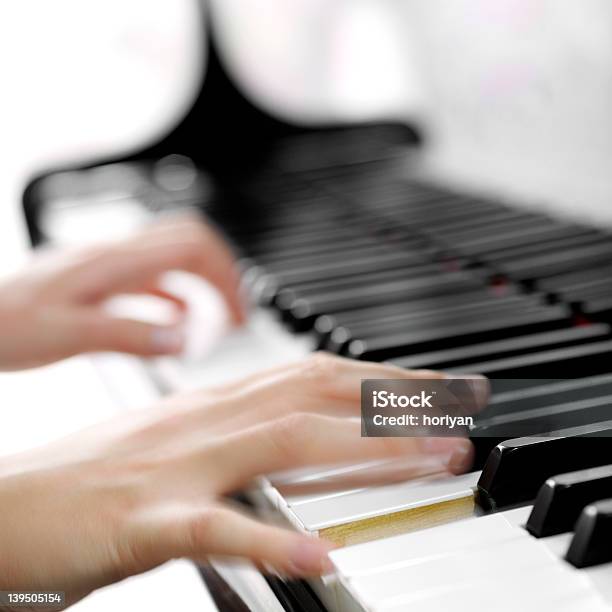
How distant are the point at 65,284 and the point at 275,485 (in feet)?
2.16

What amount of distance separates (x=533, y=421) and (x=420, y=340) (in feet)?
0.76

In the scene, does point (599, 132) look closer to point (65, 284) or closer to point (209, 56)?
point (65, 284)

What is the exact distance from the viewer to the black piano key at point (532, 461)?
1.85 ft

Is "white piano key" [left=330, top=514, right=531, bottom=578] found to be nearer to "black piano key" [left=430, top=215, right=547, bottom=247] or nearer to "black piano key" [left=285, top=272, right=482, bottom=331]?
"black piano key" [left=285, top=272, right=482, bottom=331]

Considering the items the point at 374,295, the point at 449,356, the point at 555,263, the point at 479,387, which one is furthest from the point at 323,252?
the point at 479,387

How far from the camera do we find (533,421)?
0.65 m

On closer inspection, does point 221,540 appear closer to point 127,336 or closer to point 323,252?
point 127,336

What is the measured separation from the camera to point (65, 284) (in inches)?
47.5

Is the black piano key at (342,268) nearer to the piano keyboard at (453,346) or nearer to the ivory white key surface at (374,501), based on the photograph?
the piano keyboard at (453,346)

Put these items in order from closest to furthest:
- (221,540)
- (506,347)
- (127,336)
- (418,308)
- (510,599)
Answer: (510,599), (221,540), (506,347), (418,308), (127,336)

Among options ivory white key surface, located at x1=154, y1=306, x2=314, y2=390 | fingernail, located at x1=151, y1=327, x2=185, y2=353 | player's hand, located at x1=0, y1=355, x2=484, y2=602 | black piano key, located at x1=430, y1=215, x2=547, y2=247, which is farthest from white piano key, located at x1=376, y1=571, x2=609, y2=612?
black piano key, located at x1=430, y1=215, x2=547, y2=247

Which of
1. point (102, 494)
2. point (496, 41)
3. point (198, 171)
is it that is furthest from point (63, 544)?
point (198, 171)

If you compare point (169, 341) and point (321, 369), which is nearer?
point (321, 369)

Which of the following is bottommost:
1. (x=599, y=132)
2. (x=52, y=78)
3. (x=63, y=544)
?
(x=52, y=78)
